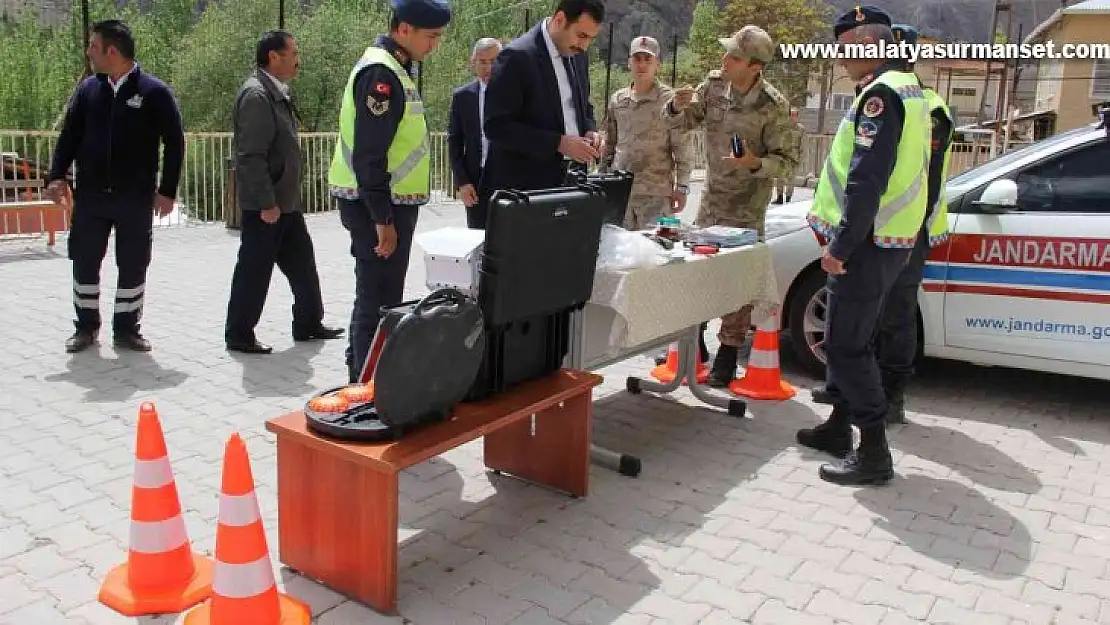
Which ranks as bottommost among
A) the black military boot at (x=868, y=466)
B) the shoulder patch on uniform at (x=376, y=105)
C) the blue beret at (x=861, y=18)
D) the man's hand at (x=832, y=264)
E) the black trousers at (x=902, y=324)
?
the black military boot at (x=868, y=466)

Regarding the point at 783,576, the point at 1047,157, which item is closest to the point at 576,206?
the point at 783,576

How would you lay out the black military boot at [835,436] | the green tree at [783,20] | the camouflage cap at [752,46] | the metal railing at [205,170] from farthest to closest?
1. the green tree at [783,20]
2. the metal railing at [205,170]
3. the camouflage cap at [752,46]
4. the black military boot at [835,436]

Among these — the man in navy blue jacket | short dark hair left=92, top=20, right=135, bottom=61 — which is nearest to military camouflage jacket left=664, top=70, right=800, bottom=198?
the man in navy blue jacket

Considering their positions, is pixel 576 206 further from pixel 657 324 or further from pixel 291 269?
pixel 291 269

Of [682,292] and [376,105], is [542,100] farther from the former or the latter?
[682,292]

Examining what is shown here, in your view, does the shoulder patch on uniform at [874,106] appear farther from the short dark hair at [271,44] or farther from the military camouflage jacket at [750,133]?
the short dark hair at [271,44]

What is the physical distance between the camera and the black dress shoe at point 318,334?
677 centimetres

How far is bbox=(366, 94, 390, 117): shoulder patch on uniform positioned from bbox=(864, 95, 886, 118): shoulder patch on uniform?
2.04 meters

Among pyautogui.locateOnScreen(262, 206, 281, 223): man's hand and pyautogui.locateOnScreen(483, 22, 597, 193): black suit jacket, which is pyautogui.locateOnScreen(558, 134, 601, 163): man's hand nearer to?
pyautogui.locateOnScreen(483, 22, 597, 193): black suit jacket

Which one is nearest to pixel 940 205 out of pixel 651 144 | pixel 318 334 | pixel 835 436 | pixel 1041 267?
pixel 1041 267

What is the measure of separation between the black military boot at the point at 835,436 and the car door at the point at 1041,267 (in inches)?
45.9

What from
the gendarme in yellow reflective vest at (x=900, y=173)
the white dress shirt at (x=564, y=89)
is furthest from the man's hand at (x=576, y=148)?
the gendarme in yellow reflective vest at (x=900, y=173)

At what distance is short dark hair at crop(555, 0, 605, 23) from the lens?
14.6 feet

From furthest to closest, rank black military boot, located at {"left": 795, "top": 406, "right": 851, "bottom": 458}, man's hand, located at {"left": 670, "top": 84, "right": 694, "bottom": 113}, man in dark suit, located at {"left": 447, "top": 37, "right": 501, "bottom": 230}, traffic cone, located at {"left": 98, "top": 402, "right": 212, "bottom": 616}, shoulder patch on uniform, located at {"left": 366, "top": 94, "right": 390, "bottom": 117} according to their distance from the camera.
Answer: man in dark suit, located at {"left": 447, "top": 37, "right": 501, "bottom": 230} → man's hand, located at {"left": 670, "top": 84, "right": 694, "bottom": 113} → black military boot, located at {"left": 795, "top": 406, "right": 851, "bottom": 458} → shoulder patch on uniform, located at {"left": 366, "top": 94, "right": 390, "bottom": 117} → traffic cone, located at {"left": 98, "top": 402, "right": 212, "bottom": 616}
